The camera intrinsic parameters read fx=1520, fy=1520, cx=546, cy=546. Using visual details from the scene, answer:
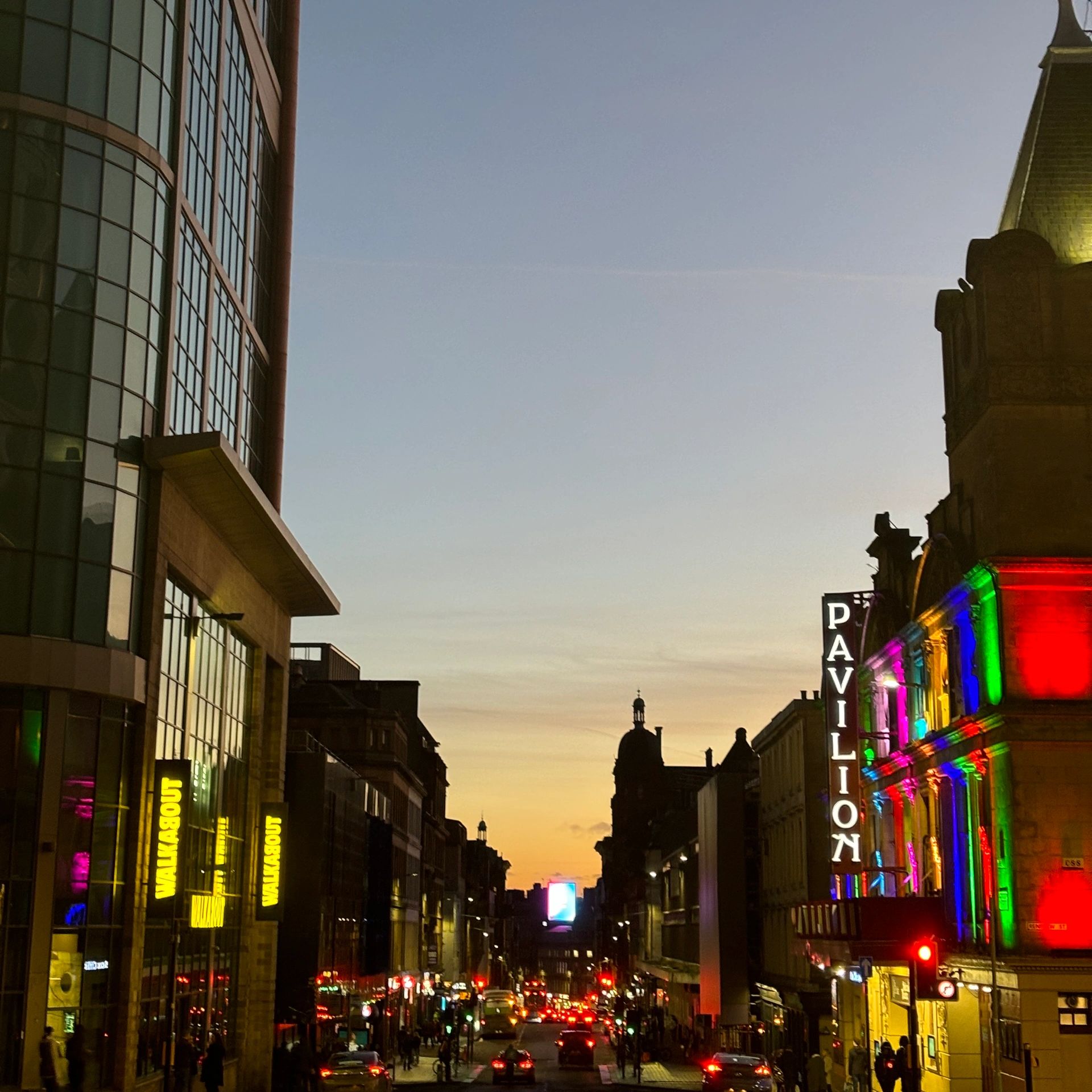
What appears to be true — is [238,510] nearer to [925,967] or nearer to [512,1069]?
[925,967]

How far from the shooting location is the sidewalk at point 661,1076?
5975 centimetres

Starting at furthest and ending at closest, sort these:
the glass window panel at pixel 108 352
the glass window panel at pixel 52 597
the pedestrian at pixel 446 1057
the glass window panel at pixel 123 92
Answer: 1. the pedestrian at pixel 446 1057
2. the glass window panel at pixel 123 92
3. the glass window panel at pixel 108 352
4. the glass window panel at pixel 52 597

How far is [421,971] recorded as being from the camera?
10938 centimetres

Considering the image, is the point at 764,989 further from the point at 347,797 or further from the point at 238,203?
the point at 238,203

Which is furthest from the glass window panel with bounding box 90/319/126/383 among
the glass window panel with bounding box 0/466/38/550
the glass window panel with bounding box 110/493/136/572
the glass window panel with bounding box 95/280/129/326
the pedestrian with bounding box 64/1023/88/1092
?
the pedestrian with bounding box 64/1023/88/1092

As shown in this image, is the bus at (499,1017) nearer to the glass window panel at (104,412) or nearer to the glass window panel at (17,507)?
the glass window panel at (104,412)

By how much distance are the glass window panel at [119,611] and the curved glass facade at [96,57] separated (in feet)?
37.6

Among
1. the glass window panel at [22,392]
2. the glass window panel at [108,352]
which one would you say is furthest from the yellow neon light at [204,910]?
the glass window panel at [108,352]

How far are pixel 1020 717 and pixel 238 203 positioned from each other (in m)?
30.0

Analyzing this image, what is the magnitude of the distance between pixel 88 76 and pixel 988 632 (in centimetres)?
2672

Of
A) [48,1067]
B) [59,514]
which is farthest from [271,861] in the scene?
[48,1067]

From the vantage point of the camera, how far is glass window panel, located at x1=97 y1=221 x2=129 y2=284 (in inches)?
1457

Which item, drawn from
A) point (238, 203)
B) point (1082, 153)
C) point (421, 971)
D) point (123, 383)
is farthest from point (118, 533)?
point (421, 971)

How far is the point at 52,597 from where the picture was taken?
3434cm
